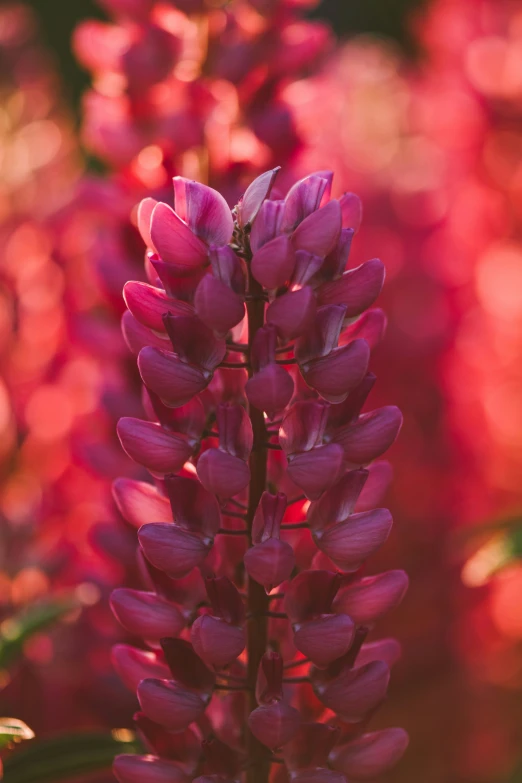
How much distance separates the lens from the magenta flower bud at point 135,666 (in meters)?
0.45

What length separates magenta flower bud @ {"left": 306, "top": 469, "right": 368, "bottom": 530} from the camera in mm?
418

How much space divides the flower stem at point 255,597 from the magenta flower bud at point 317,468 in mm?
28

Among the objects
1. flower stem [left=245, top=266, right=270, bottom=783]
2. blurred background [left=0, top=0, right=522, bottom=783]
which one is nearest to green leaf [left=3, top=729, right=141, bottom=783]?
blurred background [left=0, top=0, right=522, bottom=783]

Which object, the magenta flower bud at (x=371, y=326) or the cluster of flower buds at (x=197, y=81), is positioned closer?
the magenta flower bud at (x=371, y=326)

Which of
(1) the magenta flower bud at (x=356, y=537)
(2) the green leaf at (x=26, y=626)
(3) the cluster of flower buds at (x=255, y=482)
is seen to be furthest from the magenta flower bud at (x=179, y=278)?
(2) the green leaf at (x=26, y=626)

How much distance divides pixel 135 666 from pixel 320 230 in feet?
0.70

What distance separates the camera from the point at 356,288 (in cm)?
41

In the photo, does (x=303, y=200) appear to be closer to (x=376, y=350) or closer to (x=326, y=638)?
(x=326, y=638)

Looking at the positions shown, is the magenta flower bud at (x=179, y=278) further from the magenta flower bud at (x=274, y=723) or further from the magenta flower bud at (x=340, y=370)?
the magenta flower bud at (x=274, y=723)

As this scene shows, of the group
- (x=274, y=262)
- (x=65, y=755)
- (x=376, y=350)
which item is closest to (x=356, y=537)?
(x=274, y=262)

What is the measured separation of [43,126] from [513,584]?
0.74 metres

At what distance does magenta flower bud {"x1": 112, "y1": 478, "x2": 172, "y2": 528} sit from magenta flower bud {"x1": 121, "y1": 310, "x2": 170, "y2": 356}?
6cm

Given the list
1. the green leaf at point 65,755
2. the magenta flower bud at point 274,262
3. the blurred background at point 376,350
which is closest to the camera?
the magenta flower bud at point 274,262

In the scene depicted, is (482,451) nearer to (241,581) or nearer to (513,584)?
(513,584)
